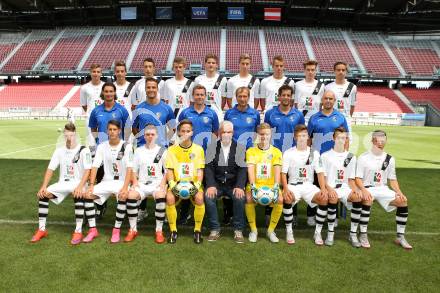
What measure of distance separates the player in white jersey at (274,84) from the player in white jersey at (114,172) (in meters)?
2.92

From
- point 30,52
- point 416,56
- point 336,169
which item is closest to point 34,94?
point 30,52

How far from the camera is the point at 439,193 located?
7.52 meters

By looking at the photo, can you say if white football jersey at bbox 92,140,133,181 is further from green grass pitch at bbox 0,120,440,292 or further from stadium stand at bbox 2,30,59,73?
stadium stand at bbox 2,30,59,73

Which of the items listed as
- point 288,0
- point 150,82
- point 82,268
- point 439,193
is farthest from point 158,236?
point 288,0

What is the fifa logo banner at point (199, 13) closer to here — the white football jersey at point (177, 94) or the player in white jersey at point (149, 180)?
the white football jersey at point (177, 94)

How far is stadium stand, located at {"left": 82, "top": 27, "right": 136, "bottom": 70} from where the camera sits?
43312 millimetres

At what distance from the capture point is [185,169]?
4988 mm

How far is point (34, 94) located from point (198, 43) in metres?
20.7

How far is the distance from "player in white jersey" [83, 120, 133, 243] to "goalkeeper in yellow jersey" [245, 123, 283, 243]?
1735mm

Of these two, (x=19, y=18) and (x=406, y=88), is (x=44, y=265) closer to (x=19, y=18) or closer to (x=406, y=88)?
(x=406, y=88)

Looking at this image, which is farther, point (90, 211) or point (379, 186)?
point (379, 186)

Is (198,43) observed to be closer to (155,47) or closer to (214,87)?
(155,47)

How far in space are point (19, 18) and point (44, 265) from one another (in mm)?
51037

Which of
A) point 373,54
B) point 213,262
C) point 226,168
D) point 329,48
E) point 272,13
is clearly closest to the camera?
point 213,262
